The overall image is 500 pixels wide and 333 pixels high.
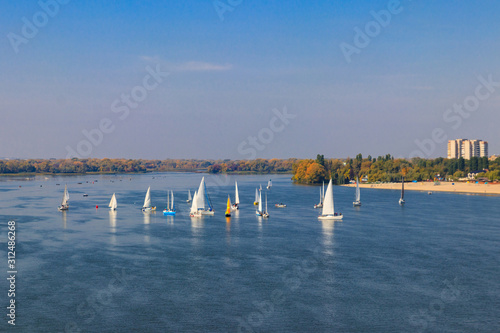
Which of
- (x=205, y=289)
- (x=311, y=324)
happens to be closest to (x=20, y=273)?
(x=205, y=289)

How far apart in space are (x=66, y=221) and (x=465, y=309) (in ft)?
250

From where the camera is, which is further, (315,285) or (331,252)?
(331,252)

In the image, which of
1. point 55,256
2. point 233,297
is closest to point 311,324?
point 233,297

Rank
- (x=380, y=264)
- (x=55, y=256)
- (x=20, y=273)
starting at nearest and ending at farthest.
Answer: (x=20, y=273), (x=380, y=264), (x=55, y=256)

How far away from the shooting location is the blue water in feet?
125

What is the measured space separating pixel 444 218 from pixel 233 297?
6823 centimetres

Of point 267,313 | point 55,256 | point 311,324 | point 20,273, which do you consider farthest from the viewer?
point 55,256

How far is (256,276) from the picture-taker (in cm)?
5031

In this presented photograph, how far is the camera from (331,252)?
6291 cm

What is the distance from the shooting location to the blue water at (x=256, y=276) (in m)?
38.0

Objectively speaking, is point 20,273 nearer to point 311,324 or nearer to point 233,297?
point 233,297

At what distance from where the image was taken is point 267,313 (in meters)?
39.7

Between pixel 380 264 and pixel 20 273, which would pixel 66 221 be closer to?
pixel 20 273

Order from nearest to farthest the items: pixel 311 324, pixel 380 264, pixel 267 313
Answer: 1. pixel 311 324
2. pixel 267 313
3. pixel 380 264
